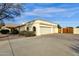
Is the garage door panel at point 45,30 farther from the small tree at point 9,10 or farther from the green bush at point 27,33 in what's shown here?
the small tree at point 9,10

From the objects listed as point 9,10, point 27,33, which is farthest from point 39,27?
point 9,10

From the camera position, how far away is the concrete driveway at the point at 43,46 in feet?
13.5

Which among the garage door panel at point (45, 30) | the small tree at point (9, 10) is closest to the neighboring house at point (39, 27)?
the garage door panel at point (45, 30)

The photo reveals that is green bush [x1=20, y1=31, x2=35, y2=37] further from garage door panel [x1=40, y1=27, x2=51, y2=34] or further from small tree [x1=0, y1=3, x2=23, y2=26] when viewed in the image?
small tree [x1=0, y1=3, x2=23, y2=26]

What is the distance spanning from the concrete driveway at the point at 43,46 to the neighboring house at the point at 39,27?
8 centimetres

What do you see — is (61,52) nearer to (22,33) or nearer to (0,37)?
(22,33)

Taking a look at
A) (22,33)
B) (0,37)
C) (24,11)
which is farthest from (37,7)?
(0,37)

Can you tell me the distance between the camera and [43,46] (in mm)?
4168

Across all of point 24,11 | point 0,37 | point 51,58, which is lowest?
point 51,58

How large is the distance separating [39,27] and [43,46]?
33 centimetres

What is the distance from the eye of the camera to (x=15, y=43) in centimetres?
417

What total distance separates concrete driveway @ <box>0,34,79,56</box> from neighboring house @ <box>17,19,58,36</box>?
0.27 feet

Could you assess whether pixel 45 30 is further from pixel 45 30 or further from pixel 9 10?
pixel 9 10

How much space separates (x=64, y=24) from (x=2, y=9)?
41.0 inches
